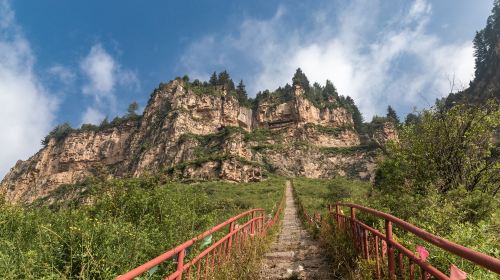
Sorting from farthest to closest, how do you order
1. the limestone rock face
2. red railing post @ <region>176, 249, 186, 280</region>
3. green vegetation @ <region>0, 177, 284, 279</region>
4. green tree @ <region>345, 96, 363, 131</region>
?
green tree @ <region>345, 96, 363, 131</region> → the limestone rock face → green vegetation @ <region>0, 177, 284, 279</region> → red railing post @ <region>176, 249, 186, 280</region>

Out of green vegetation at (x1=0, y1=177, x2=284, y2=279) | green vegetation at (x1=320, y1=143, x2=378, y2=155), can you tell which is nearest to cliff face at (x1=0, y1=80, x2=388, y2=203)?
green vegetation at (x1=320, y1=143, x2=378, y2=155)

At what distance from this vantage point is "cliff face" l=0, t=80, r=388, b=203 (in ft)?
282

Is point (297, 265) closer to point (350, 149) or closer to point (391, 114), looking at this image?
point (350, 149)

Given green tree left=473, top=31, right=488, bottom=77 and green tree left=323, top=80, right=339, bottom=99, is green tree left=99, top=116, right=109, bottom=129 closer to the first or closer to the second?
green tree left=323, top=80, right=339, bottom=99

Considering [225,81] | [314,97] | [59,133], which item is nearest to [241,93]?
[225,81]

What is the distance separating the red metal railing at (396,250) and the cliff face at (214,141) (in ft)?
211

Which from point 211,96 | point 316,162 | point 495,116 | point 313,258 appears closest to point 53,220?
point 313,258

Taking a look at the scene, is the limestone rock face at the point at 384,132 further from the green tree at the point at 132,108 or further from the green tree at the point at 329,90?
the green tree at the point at 132,108

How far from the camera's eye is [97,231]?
5047 millimetres

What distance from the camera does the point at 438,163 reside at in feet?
48.0

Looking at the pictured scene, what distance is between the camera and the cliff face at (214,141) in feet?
282

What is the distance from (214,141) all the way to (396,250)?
85394 millimetres

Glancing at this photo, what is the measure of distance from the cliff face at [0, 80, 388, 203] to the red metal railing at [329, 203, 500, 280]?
6432 centimetres

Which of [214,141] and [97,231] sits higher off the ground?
[214,141]
